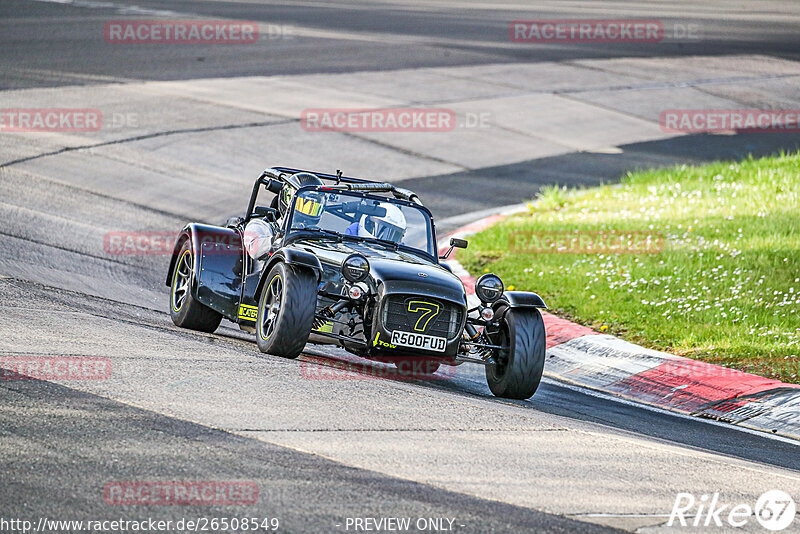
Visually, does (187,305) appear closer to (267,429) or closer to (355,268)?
(355,268)

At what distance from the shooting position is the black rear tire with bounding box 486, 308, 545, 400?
9.04 meters

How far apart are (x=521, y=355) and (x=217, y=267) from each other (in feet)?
10.0

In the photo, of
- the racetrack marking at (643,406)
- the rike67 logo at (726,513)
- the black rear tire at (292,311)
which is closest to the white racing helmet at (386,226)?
the black rear tire at (292,311)

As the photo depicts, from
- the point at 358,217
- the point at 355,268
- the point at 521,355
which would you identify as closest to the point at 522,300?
the point at 521,355

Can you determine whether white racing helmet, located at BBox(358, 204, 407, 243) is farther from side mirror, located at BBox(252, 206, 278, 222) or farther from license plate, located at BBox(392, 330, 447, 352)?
license plate, located at BBox(392, 330, 447, 352)

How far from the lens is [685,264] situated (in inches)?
522

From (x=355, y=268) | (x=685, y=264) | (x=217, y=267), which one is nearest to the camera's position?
(x=355, y=268)

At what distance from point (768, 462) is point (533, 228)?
8.06m

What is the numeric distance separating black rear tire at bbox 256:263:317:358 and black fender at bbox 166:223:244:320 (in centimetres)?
131

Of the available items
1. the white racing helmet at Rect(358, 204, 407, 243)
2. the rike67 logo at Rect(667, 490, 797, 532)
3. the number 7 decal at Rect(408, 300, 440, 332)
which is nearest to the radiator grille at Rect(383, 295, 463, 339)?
the number 7 decal at Rect(408, 300, 440, 332)

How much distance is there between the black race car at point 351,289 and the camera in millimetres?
8781

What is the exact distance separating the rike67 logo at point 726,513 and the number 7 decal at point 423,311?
2978 millimetres

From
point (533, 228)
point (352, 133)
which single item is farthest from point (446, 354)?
point (352, 133)

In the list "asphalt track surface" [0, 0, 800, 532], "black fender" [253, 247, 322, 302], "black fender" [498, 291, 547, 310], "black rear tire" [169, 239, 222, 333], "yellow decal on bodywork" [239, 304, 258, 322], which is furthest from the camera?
"black rear tire" [169, 239, 222, 333]
